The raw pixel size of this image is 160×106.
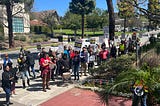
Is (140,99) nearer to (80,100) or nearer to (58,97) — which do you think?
(80,100)

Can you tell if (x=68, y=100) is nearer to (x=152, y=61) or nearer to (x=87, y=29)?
(x=152, y=61)

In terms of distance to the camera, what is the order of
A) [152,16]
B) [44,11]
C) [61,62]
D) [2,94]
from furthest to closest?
[44,11] → [152,16] → [61,62] → [2,94]

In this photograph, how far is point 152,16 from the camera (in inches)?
818

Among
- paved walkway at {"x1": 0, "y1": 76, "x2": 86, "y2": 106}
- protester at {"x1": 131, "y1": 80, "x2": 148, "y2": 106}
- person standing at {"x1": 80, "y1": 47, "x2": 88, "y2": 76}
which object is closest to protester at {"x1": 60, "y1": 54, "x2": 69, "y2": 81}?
paved walkway at {"x1": 0, "y1": 76, "x2": 86, "y2": 106}

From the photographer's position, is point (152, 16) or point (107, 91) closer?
point (107, 91)

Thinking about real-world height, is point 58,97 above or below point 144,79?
below

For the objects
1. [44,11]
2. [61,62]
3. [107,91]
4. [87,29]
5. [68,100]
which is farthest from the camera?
[87,29]

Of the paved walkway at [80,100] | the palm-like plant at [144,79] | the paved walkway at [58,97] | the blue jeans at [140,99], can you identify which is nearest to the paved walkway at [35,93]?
the paved walkway at [58,97]

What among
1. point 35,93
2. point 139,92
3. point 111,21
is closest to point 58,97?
point 35,93

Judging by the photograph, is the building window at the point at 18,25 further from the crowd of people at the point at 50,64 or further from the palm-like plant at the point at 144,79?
the palm-like plant at the point at 144,79

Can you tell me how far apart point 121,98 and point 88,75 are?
16.0 ft

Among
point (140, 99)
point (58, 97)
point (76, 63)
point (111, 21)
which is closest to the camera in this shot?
point (140, 99)

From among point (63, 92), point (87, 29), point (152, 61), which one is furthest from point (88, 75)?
point (87, 29)

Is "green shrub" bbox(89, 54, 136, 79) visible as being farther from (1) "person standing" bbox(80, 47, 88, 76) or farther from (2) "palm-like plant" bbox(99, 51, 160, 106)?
(2) "palm-like plant" bbox(99, 51, 160, 106)
